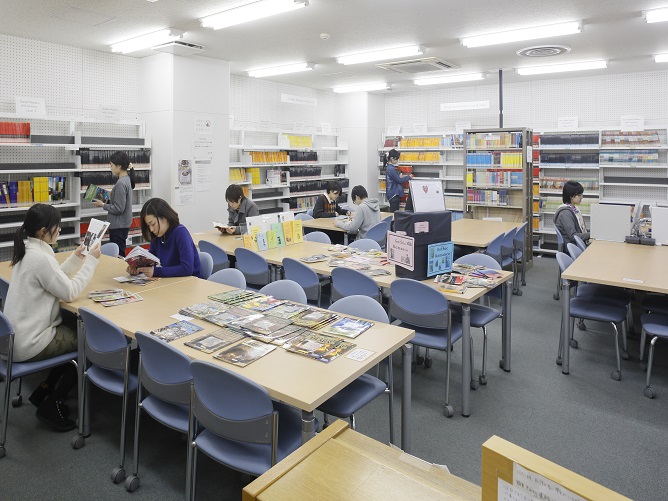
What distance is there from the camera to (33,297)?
2.92 metres

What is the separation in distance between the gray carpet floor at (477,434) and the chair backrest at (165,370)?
2.01ft

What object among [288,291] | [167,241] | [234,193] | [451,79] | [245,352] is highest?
[451,79]

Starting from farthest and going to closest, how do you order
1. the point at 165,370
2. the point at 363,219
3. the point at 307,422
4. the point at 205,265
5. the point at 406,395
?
1. the point at 363,219
2. the point at 205,265
3. the point at 406,395
4. the point at 165,370
5. the point at 307,422

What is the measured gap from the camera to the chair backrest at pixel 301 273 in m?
3.96

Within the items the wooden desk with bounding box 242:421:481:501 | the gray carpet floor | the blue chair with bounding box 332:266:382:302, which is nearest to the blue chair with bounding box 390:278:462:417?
the blue chair with bounding box 332:266:382:302

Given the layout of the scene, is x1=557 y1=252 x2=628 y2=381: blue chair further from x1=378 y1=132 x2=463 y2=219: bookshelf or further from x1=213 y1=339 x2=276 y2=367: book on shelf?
x1=378 y1=132 x2=463 y2=219: bookshelf

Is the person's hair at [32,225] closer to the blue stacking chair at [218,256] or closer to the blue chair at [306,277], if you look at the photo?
the blue chair at [306,277]

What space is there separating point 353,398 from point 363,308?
2.02 feet

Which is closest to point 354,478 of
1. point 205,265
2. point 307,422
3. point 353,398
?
point 307,422

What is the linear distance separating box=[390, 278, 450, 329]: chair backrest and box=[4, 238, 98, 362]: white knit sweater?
2.14 meters

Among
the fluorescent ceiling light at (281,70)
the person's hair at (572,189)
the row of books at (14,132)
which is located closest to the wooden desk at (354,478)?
the person's hair at (572,189)

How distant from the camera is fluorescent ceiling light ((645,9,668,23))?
15.6ft

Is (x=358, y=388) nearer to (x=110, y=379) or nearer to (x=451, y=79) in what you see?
(x=110, y=379)

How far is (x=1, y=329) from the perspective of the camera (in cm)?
279
